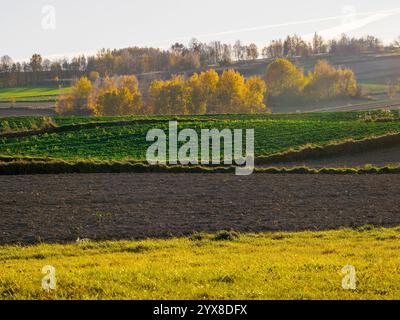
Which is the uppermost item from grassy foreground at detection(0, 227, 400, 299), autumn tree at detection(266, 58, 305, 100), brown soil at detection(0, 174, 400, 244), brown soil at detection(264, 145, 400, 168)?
autumn tree at detection(266, 58, 305, 100)

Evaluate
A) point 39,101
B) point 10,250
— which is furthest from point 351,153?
point 39,101

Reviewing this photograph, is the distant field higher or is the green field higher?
the distant field

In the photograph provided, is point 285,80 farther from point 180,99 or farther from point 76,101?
point 76,101

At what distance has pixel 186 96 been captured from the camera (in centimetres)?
11544

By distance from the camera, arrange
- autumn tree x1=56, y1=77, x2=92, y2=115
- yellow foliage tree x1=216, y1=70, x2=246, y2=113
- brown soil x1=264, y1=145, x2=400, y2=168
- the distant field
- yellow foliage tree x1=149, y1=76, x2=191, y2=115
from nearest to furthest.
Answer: brown soil x1=264, y1=145, x2=400, y2=168 < yellow foliage tree x1=149, y1=76, x2=191, y2=115 < yellow foliage tree x1=216, y1=70, x2=246, y2=113 < autumn tree x1=56, y1=77, x2=92, y2=115 < the distant field

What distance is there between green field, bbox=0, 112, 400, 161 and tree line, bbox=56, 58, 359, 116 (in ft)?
167

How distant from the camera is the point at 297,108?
126375mm

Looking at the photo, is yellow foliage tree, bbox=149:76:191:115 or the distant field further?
the distant field

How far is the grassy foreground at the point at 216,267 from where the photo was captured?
10.0 m

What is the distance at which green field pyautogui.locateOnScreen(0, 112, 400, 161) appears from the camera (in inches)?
1818

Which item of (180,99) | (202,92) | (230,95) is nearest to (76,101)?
(180,99)

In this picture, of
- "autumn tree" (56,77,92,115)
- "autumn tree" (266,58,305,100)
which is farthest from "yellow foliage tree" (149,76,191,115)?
"autumn tree" (266,58,305,100)

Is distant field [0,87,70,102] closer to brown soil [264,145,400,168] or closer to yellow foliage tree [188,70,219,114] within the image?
yellow foliage tree [188,70,219,114]

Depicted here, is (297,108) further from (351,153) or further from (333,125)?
(351,153)
